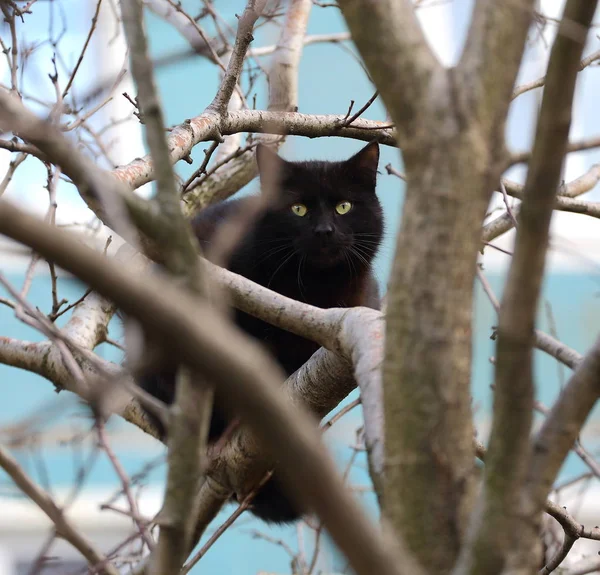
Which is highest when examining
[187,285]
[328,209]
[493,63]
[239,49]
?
[328,209]

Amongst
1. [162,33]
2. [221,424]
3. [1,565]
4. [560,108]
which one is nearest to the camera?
[560,108]

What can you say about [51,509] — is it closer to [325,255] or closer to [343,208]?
[325,255]

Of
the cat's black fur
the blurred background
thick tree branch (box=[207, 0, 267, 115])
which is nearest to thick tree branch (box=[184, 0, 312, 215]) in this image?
the cat's black fur

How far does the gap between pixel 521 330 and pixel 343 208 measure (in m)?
2.71

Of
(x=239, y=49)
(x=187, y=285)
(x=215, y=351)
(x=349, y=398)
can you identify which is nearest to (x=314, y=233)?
(x=239, y=49)

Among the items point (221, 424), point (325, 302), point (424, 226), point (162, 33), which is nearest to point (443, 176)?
point (424, 226)

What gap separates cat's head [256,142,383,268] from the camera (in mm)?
3330

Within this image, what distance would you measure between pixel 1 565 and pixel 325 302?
4429mm

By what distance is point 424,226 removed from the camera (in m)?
1.02

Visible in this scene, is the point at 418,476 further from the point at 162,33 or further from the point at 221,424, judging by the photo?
the point at 162,33

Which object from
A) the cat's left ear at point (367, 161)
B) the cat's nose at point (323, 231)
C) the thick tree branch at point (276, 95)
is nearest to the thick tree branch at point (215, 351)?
the cat's nose at point (323, 231)

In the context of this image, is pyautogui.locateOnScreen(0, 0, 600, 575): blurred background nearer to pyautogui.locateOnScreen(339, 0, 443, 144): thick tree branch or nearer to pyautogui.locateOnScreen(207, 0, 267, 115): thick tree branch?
pyautogui.locateOnScreen(207, 0, 267, 115): thick tree branch

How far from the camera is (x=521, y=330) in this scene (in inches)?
33.7

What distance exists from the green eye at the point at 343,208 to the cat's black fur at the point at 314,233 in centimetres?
1
